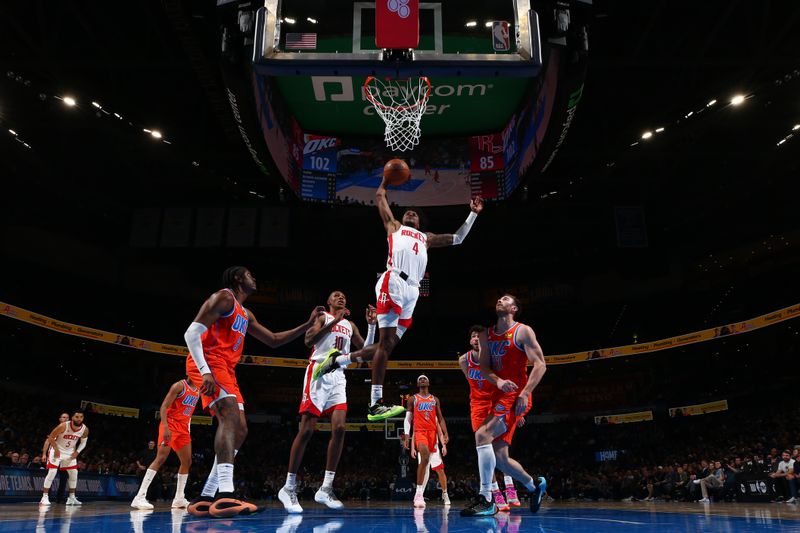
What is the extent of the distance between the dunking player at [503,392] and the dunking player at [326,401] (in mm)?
1411

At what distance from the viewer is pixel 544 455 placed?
26.7m

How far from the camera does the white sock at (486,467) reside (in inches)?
258

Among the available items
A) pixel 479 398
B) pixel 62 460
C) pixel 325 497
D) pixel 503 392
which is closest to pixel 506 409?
pixel 503 392

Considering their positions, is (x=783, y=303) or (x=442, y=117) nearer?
(x=442, y=117)

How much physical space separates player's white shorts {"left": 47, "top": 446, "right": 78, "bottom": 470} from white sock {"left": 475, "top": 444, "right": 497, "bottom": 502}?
29.7 ft

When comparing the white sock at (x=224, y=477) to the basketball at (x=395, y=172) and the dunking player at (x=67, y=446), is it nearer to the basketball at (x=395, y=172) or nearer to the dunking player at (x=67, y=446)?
the basketball at (x=395, y=172)

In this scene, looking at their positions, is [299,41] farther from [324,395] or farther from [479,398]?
[479,398]

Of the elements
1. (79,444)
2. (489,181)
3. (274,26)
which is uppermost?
(489,181)

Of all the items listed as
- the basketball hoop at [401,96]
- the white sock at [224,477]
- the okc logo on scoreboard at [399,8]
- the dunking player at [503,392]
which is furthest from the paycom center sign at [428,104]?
the white sock at [224,477]

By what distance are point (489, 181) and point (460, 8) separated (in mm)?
4703

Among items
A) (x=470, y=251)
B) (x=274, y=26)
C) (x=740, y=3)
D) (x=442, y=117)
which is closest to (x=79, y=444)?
(x=274, y=26)

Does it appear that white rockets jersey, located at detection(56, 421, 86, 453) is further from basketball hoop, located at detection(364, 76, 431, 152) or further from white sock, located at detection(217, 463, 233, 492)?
basketball hoop, located at detection(364, 76, 431, 152)

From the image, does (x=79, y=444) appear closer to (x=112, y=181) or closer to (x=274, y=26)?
(x=274, y=26)

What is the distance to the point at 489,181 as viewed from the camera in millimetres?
15047
